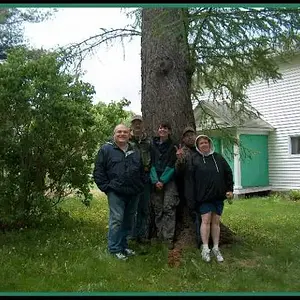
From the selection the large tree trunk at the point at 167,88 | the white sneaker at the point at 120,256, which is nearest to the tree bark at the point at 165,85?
the large tree trunk at the point at 167,88

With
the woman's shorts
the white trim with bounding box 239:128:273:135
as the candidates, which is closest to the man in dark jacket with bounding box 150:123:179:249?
the woman's shorts

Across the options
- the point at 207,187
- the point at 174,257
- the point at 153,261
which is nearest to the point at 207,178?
the point at 207,187

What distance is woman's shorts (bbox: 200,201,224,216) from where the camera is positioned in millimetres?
4359

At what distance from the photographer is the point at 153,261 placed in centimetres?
429

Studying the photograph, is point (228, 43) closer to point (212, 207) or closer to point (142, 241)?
point (212, 207)

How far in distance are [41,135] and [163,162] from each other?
152cm

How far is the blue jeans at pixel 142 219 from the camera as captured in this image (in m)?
4.87

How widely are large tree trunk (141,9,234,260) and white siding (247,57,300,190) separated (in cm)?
83

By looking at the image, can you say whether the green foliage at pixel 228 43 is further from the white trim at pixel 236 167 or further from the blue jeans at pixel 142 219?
the blue jeans at pixel 142 219

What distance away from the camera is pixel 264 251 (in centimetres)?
457

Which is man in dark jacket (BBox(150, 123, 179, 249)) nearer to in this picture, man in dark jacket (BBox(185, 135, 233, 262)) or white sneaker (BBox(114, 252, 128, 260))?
man in dark jacket (BBox(185, 135, 233, 262))

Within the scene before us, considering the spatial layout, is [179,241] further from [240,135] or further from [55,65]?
[55,65]
